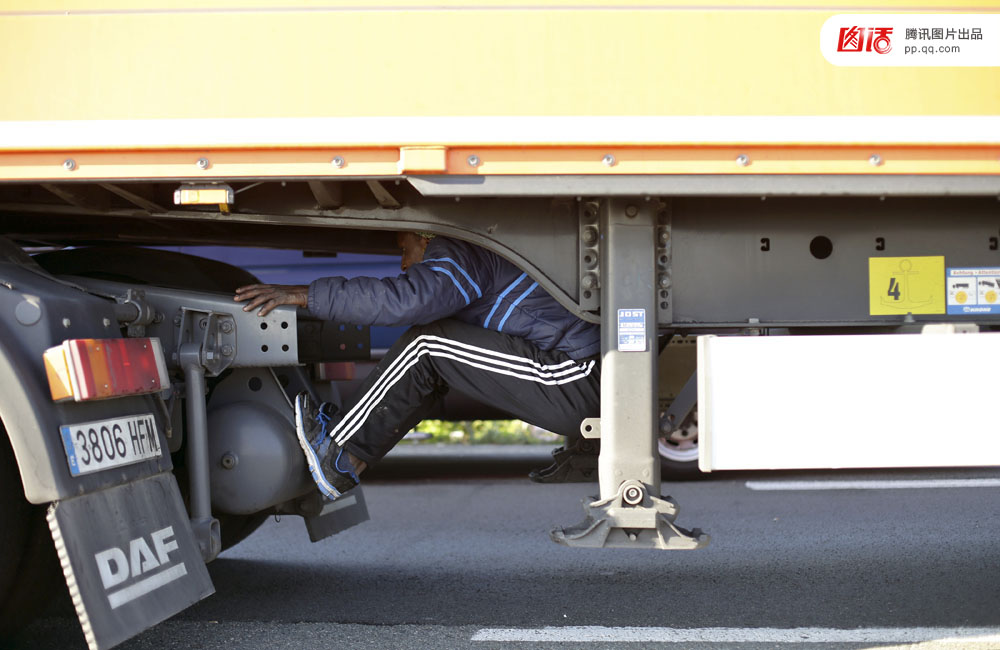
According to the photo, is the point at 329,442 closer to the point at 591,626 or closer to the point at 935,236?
the point at 591,626

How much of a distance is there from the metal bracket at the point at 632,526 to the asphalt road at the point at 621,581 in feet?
1.43

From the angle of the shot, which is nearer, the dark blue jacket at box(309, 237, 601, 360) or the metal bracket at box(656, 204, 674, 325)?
the metal bracket at box(656, 204, 674, 325)

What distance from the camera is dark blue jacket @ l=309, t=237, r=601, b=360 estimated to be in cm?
319

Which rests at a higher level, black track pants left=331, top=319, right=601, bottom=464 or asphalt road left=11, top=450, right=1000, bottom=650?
black track pants left=331, top=319, right=601, bottom=464

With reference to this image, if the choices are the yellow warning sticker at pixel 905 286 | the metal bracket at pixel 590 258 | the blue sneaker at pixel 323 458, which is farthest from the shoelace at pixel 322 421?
the yellow warning sticker at pixel 905 286

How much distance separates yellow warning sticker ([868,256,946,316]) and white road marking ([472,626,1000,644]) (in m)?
1.10

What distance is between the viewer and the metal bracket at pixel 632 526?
2953 millimetres

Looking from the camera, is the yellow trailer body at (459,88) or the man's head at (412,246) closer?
the yellow trailer body at (459,88)

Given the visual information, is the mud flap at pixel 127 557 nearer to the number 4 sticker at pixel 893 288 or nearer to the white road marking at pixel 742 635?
the white road marking at pixel 742 635

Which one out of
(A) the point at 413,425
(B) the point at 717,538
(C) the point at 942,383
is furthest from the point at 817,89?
(B) the point at 717,538

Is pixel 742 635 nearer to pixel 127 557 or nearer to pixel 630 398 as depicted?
pixel 630 398

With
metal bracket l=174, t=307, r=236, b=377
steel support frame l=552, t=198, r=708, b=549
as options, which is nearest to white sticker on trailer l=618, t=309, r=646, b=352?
steel support frame l=552, t=198, r=708, b=549

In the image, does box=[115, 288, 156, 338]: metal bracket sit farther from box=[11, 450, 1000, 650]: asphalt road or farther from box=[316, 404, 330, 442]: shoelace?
box=[11, 450, 1000, 650]: asphalt road

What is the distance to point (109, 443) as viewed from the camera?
2.79 metres
